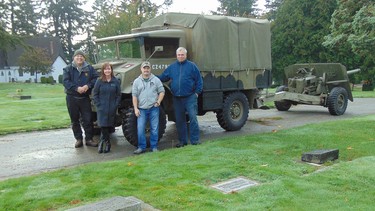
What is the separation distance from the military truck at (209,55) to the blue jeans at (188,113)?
1.19 feet

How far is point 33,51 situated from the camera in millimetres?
50688

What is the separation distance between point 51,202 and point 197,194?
1614mm

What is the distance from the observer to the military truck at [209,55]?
9.03 metres

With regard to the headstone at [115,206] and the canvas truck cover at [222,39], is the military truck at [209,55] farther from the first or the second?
the headstone at [115,206]

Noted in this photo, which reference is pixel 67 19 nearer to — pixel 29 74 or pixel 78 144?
pixel 29 74

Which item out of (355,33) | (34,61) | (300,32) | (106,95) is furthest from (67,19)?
(106,95)

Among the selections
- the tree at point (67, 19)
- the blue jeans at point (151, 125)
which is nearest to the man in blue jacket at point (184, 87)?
the blue jeans at point (151, 125)

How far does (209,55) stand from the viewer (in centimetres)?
954

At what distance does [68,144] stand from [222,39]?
13.7 feet

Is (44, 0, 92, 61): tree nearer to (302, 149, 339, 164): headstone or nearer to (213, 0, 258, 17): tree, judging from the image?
(213, 0, 258, 17): tree

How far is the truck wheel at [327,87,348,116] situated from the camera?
13.0m

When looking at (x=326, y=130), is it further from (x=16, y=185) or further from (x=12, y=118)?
(x=12, y=118)

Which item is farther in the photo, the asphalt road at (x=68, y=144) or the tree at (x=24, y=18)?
the tree at (x=24, y=18)

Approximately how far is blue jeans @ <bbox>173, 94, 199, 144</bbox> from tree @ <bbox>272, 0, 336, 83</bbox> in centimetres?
2988
